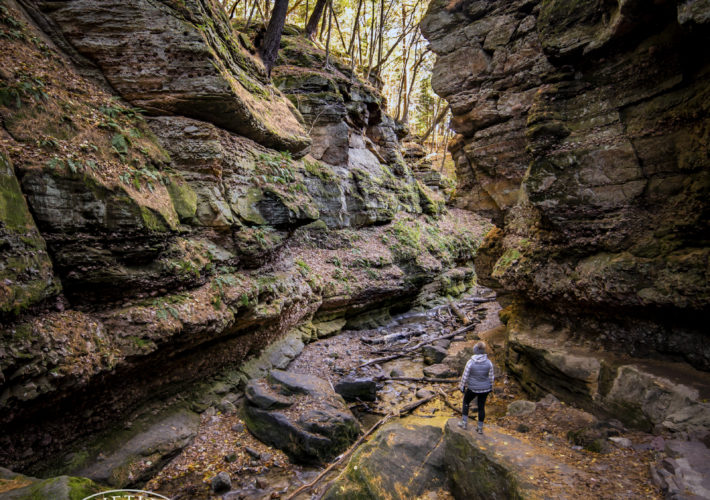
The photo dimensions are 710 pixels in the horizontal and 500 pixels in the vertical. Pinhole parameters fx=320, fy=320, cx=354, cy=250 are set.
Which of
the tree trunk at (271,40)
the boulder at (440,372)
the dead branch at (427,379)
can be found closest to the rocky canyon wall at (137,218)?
the tree trunk at (271,40)

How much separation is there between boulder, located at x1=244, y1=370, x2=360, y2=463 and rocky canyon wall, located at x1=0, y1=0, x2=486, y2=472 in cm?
176

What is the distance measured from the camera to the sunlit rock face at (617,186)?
5.95 meters

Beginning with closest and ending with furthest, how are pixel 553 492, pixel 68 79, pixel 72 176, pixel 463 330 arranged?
pixel 553 492
pixel 72 176
pixel 68 79
pixel 463 330

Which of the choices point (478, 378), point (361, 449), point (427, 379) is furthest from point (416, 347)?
point (361, 449)

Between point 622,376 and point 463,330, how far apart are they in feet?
27.9

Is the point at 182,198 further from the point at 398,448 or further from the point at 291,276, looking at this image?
the point at 398,448

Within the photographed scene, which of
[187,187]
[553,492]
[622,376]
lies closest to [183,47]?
[187,187]

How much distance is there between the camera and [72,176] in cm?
563

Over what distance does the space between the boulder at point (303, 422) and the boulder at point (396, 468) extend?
41.8 inches

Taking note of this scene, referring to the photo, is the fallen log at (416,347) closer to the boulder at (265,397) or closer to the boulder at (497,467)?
the boulder at (265,397)

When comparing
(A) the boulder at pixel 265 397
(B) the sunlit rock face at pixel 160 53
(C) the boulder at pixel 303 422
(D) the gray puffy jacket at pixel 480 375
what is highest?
(B) the sunlit rock face at pixel 160 53

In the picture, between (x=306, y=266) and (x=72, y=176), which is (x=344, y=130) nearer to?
(x=306, y=266)

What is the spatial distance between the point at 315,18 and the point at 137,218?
828 inches

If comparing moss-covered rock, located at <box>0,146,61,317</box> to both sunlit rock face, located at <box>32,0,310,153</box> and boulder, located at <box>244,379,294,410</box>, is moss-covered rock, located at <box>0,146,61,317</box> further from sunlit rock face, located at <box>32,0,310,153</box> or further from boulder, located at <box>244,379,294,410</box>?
boulder, located at <box>244,379,294,410</box>
